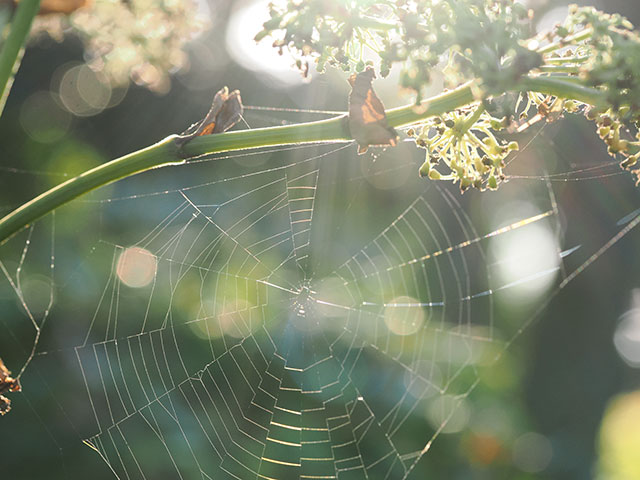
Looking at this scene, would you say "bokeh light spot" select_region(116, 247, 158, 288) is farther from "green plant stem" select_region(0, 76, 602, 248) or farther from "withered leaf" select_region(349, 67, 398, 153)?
"withered leaf" select_region(349, 67, 398, 153)

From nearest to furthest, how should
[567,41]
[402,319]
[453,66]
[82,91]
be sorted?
[453,66] < [567,41] < [402,319] < [82,91]

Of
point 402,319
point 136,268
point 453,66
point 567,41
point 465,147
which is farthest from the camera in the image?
point 402,319

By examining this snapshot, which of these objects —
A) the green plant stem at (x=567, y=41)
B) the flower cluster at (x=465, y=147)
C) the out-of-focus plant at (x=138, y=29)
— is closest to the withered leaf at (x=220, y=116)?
the flower cluster at (x=465, y=147)

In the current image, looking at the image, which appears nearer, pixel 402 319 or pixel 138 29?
pixel 138 29

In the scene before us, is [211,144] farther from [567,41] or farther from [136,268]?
[136,268]

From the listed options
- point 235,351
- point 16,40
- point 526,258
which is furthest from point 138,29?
point 526,258

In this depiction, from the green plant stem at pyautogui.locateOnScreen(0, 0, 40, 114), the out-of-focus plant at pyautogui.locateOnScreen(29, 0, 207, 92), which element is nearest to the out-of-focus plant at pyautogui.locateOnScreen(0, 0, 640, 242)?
the green plant stem at pyautogui.locateOnScreen(0, 0, 40, 114)
